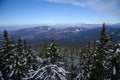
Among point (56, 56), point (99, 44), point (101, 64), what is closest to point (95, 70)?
point (101, 64)

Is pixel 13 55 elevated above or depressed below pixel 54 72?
below

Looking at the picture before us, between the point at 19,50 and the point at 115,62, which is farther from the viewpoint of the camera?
the point at 19,50

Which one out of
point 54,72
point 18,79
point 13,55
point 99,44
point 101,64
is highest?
point 54,72

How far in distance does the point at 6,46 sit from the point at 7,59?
7.12ft

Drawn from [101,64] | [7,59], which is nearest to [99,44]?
[101,64]

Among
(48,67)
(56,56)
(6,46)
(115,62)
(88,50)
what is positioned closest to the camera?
(48,67)

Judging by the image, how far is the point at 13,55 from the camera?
2453cm

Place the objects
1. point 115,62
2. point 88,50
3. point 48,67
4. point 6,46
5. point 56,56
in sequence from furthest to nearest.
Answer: point 88,50 < point 56,56 < point 6,46 < point 115,62 < point 48,67

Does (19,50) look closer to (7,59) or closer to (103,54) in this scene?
(7,59)

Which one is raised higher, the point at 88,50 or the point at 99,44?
the point at 99,44

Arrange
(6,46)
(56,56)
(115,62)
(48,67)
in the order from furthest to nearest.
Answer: (56,56), (6,46), (115,62), (48,67)

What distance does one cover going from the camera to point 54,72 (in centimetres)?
478

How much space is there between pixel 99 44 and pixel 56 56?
843 cm

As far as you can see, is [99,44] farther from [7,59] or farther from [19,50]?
[7,59]
